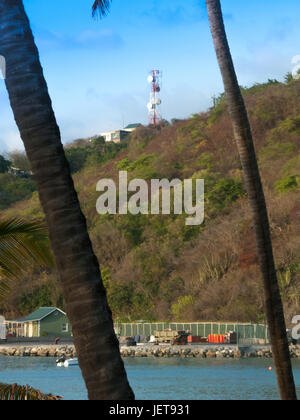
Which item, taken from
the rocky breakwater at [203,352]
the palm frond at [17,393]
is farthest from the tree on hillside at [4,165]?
the palm frond at [17,393]

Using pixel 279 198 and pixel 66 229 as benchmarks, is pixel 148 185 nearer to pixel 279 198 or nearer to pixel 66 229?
pixel 279 198

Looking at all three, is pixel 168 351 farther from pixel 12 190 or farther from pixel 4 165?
pixel 4 165

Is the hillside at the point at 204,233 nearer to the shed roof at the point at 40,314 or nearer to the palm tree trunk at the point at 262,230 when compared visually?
the shed roof at the point at 40,314

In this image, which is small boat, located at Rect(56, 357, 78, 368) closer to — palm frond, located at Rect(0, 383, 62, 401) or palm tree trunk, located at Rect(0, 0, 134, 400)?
palm frond, located at Rect(0, 383, 62, 401)

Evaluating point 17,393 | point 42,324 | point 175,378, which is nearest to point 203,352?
point 175,378

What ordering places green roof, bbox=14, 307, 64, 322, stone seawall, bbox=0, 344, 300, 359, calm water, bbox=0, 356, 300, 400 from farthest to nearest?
1. green roof, bbox=14, 307, 64, 322
2. stone seawall, bbox=0, 344, 300, 359
3. calm water, bbox=0, 356, 300, 400

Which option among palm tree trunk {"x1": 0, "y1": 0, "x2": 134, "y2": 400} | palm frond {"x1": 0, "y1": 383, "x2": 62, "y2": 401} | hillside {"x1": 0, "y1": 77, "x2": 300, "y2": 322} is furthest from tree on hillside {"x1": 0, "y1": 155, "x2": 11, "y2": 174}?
palm tree trunk {"x1": 0, "y1": 0, "x2": 134, "y2": 400}
